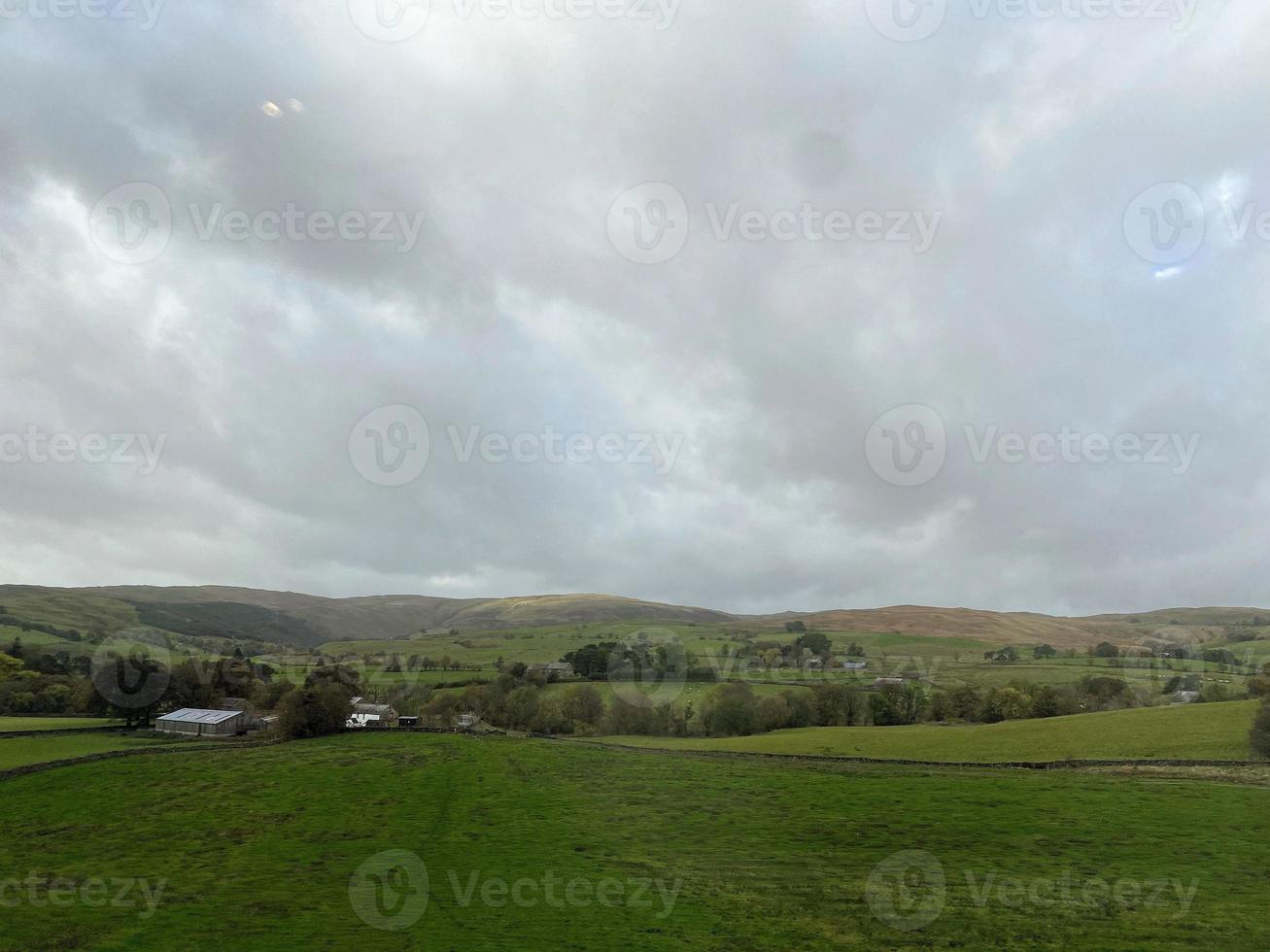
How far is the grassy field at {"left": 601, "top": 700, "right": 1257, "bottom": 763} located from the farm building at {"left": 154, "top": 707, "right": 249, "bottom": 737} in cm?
5100

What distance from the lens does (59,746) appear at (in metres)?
67.9

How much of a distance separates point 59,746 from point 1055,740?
3813 inches

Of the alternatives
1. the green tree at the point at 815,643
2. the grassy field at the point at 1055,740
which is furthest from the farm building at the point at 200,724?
the green tree at the point at 815,643

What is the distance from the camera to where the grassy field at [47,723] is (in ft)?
250

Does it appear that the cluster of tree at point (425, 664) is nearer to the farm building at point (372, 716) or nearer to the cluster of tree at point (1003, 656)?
the farm building at point (372, 716)

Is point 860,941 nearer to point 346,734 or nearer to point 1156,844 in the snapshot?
point 1156,844

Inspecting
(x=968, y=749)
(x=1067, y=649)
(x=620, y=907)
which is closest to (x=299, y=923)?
(x=620, y=907)

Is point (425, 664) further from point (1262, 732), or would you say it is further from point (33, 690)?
point (1262, 732)

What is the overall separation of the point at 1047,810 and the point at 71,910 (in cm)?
5051

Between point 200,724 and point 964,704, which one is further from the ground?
point 964,704

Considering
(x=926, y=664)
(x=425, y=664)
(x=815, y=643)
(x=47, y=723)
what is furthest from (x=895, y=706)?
(x=425, y=664)

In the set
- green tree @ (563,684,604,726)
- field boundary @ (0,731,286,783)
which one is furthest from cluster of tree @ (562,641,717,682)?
field boundary @ (0,731,286,783)

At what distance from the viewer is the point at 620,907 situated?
2938 cm

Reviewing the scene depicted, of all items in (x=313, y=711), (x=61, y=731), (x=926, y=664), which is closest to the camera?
(x=61, y=731)
